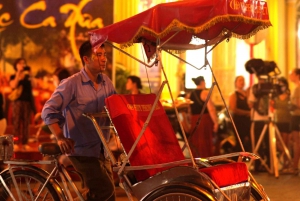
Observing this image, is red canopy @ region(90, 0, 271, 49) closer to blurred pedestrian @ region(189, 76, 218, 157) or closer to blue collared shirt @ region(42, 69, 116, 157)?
blue collared shirt @ region(42, 69, 116, 157)

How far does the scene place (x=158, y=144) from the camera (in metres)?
6.28

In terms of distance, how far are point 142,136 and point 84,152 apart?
1.76 ft

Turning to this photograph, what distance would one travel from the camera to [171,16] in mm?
5684

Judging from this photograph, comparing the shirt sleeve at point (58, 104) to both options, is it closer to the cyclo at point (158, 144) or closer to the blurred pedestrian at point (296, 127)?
the cyclo at point (158, 144)

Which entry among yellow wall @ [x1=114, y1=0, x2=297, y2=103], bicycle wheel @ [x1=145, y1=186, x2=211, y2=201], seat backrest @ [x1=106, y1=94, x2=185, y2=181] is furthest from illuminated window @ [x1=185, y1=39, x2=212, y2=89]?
bicycle wheel @ [x1=145, y1=186, x2=211, y2=201]

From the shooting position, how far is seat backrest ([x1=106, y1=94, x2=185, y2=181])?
19.6ft

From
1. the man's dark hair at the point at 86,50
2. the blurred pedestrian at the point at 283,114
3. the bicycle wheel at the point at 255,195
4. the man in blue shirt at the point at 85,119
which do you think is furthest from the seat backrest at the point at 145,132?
the blurred pedestrian at the point at 283,114

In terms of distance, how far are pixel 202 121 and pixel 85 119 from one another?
5919mm

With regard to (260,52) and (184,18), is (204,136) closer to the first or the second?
(260,52)

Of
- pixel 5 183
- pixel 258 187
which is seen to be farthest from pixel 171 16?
pixel 5 183

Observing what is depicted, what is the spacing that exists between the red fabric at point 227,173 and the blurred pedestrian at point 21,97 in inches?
271

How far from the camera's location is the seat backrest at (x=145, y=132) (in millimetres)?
5988

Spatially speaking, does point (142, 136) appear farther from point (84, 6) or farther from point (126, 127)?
point (84, 6)

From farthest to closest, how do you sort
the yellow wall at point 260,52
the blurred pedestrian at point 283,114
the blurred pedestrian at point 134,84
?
the yellow wall at point 260,52, the blurred pedestrian at point 283,114, the blurred pedestrian at point 134,84
